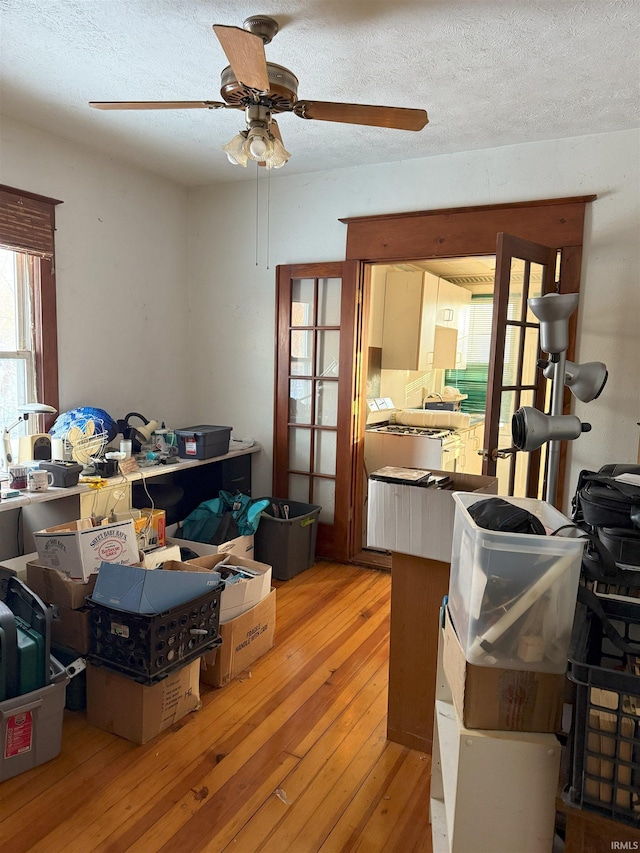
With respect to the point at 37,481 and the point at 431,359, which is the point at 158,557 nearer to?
the point at 37,481

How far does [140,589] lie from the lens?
2.20 metres

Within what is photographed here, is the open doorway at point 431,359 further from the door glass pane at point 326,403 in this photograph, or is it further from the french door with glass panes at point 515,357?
the door glass pane at point 326,403

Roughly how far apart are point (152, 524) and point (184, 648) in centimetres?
107

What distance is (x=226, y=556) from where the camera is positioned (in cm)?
A: 300

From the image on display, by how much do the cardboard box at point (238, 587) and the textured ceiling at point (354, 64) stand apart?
7.51ft

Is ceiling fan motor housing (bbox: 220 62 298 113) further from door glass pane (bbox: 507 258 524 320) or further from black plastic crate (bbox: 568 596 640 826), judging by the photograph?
black plastic crate (bbox: 568 596 640 826)

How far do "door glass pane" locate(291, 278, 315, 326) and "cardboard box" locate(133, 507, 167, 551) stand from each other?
1686mm

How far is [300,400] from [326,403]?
216mm

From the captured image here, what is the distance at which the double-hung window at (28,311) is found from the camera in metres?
3.18

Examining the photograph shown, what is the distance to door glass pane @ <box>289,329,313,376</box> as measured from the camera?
4.11m

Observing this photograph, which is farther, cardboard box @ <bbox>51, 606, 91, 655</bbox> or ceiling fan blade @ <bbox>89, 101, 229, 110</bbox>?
cardboard box @ <bbox>51, 606, 91, 655</bbox>

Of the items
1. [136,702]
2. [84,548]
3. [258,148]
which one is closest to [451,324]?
[258,148]

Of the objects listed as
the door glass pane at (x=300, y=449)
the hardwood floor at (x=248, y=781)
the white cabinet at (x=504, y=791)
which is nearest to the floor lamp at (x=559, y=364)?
the white cabinet at (x=504, y=791)

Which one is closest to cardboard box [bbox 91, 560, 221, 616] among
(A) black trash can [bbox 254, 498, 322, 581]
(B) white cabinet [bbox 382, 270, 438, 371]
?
(A) black trash can [bbox 254, 498, 322, 581]
